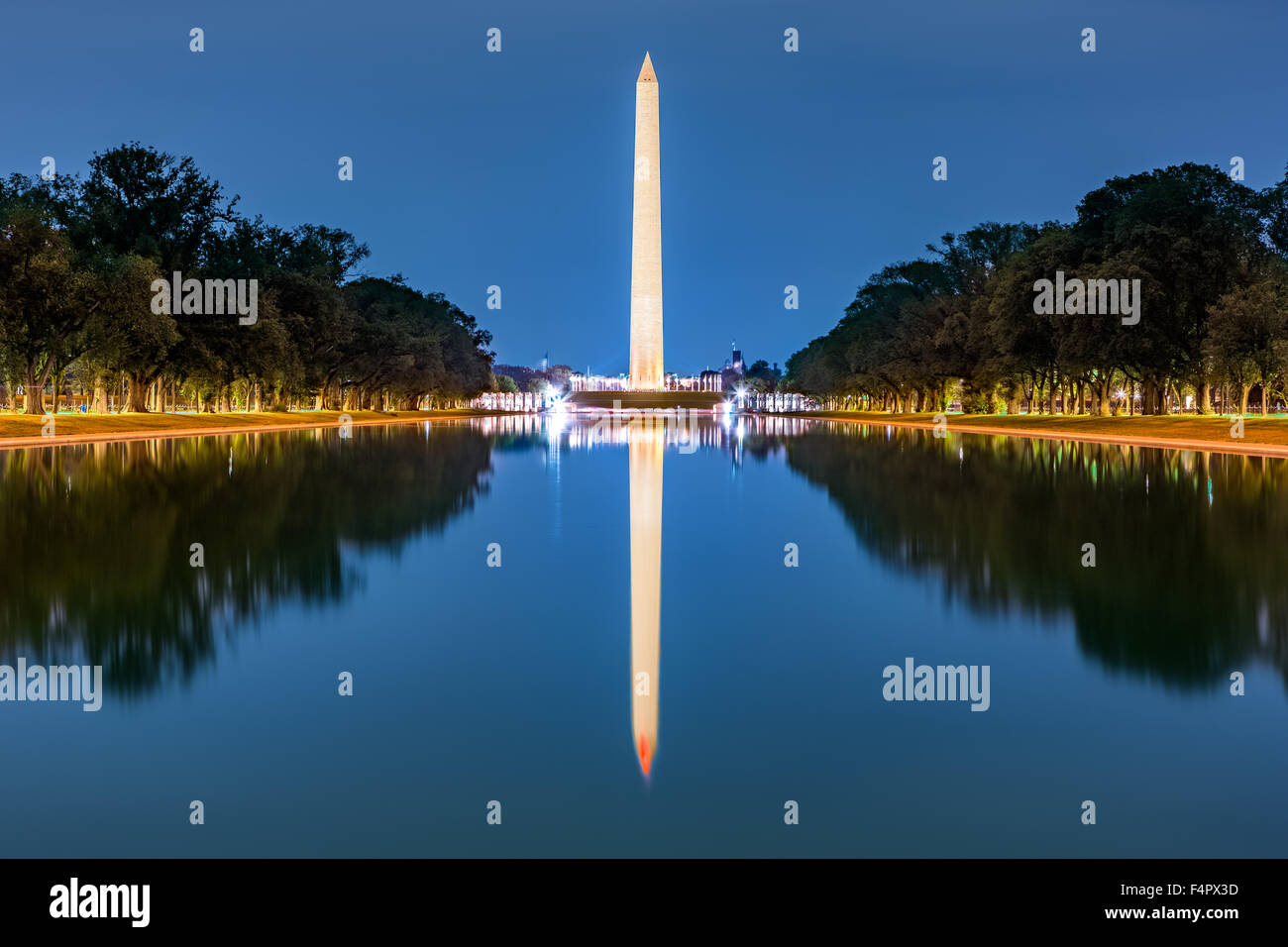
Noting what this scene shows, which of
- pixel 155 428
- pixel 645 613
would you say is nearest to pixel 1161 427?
pixel 645 613

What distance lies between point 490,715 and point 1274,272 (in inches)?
1919

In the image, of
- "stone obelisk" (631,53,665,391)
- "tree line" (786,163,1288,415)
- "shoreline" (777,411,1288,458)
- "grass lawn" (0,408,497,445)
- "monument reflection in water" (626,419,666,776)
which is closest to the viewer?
"monument reflection in water" (626,419,666,776)

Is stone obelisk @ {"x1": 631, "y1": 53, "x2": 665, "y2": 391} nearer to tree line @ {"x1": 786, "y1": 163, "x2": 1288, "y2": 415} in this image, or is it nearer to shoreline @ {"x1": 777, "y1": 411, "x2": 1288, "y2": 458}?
tree line @ {"x1": 786, "y1": 163, "x2": 1288, "y2": 415}

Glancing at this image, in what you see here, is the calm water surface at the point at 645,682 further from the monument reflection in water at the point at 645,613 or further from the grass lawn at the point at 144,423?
the grass lawn at the point at 144,423

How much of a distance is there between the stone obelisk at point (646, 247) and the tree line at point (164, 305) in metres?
22.1

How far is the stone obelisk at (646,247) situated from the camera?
296 feet

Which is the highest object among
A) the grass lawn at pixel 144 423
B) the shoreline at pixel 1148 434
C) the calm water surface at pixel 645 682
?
the grass lawn at pixel 144 423

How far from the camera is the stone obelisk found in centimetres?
9019

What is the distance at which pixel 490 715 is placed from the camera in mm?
6641

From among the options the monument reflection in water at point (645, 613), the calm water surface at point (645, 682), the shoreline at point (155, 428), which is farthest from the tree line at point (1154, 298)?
the shoreline at point (155, 428)

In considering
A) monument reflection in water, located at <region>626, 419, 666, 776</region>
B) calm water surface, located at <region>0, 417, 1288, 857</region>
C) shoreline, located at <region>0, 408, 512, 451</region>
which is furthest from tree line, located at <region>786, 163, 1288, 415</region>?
shoreline, located at <region>0, 408, 512, 451</region>

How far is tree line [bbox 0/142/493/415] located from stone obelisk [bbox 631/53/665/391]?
22.1m

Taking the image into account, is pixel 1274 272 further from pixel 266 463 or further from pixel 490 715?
pixel 490 715

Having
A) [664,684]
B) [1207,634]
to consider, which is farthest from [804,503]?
[664,684]
